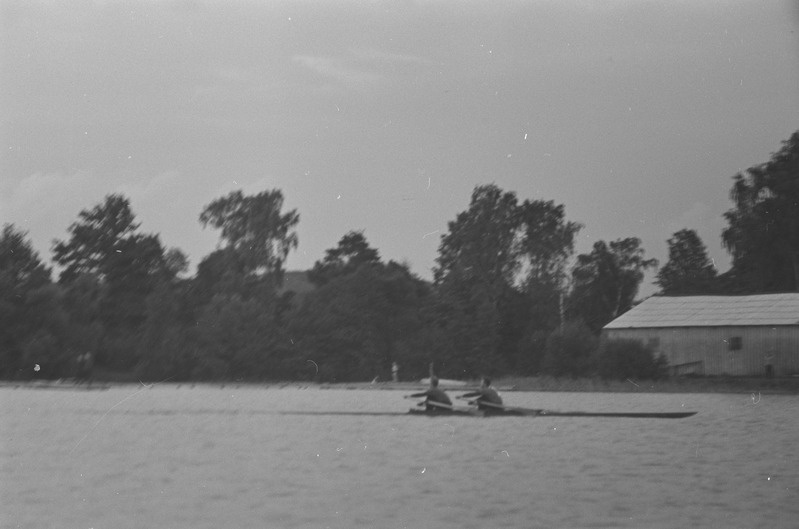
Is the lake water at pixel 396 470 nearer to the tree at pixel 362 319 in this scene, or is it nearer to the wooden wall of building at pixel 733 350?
the wooden wall of building at pixel 733 350

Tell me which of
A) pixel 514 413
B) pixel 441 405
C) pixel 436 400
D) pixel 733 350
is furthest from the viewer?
pixel 733 350

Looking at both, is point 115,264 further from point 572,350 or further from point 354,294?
point 572,350

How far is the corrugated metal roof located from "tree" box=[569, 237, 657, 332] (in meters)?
7.73

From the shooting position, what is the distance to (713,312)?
48.4 meters

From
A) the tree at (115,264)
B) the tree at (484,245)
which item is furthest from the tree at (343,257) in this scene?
the tree at (115,264)

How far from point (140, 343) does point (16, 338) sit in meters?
4.85

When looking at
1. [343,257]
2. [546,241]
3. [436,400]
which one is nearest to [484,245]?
[546,241]

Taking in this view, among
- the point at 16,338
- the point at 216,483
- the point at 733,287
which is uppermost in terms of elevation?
the point at 733,287

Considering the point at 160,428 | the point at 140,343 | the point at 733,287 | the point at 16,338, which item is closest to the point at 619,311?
the point at 733,287

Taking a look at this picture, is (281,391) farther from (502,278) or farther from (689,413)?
(689,413)

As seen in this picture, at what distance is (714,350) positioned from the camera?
1852 inches

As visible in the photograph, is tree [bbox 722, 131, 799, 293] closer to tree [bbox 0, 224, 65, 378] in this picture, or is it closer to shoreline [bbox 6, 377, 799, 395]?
shoreline [bbox 6, 377, 799, 395]

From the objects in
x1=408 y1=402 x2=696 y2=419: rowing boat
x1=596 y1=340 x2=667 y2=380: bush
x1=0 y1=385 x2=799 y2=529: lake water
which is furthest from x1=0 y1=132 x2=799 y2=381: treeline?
x1=408 y1=402 x2=696 y2=419: rowing boat

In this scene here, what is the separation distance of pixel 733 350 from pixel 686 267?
12878mm
